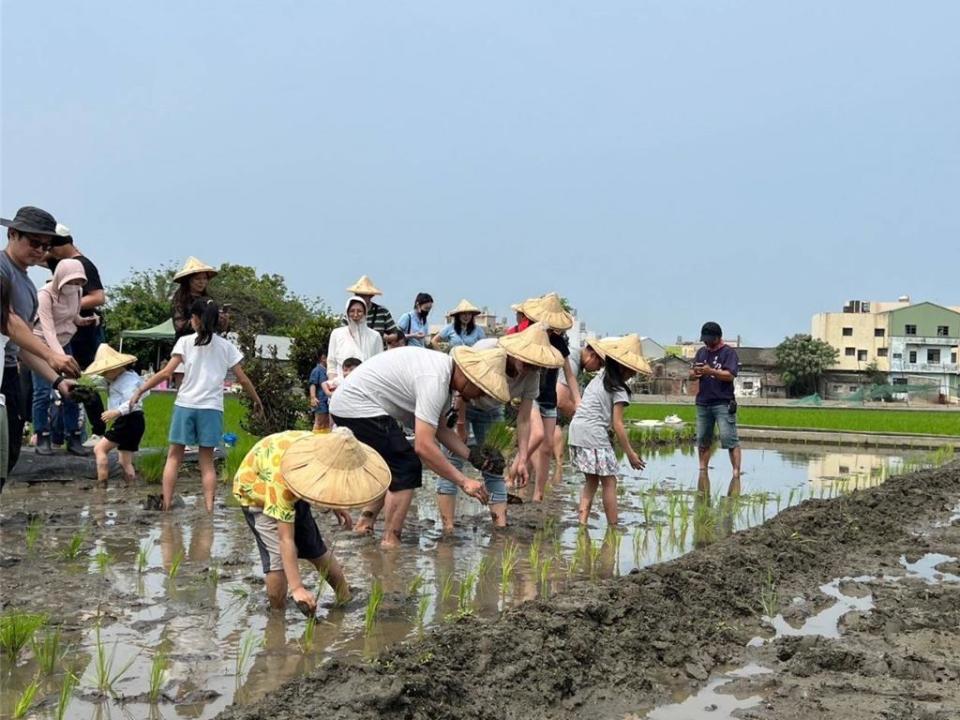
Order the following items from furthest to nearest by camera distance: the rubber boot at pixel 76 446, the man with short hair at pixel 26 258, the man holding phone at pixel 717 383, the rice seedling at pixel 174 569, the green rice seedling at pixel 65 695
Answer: the man holding phone at pixel 717 383
the rubber boot at pixel 76 446
the rice seedling at pixel 174 569
the man with short hair at pixel 26 258
the green rice seedling at pixel 65 695

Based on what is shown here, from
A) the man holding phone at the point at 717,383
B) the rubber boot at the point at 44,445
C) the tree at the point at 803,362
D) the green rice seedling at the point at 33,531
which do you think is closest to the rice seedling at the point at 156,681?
the green rice seedling at the point at 33,531

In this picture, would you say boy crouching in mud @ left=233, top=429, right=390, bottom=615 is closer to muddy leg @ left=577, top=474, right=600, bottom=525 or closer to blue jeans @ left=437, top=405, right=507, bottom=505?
blue jeans @ left=437, top=405, right=507, bottom=505

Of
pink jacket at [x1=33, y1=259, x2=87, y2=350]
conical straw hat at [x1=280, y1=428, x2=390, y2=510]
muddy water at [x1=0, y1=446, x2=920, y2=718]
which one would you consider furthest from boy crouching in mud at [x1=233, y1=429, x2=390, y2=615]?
pink jacket at [x1=33, y1=259, x2=87, y2=350]

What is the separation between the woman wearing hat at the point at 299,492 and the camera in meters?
3.68

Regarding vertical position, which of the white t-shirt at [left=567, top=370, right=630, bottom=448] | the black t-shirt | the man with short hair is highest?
the man with short hair

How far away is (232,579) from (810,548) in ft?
10.8

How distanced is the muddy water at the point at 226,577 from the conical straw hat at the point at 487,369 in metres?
0.87

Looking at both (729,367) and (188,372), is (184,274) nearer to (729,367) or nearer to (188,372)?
(188,372)

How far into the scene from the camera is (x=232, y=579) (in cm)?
452

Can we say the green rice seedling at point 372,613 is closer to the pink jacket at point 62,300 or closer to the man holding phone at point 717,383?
the pink jacket at point 62,300

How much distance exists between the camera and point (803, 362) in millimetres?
61156

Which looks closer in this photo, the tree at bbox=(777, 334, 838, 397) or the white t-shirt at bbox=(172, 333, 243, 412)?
the white t-shirt at bbox=(172, 333, 243, 412)

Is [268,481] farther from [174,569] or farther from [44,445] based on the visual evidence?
[44,445]

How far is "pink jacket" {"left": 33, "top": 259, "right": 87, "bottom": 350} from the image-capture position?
20.4ft
